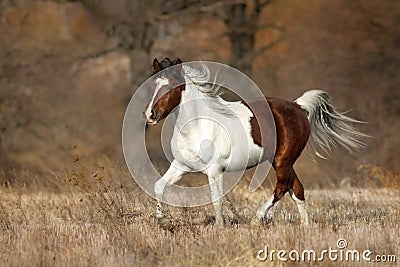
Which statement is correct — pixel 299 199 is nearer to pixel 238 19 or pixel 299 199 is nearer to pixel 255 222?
pixel 255 222

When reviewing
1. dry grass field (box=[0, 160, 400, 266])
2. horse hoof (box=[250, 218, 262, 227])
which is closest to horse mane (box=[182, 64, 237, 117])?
dry grass field (box=[0, 160, 400, 266])

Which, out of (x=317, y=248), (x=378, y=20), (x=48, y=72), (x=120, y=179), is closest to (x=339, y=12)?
(x=378, y=20)

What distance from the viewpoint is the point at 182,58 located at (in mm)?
20469

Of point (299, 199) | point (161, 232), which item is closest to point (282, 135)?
point (299, 199)

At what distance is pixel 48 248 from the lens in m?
7.14

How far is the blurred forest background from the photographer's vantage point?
67.3 ft

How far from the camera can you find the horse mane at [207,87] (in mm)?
8430

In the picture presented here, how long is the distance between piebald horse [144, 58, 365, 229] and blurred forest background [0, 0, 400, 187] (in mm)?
10581

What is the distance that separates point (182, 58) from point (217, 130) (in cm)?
1230

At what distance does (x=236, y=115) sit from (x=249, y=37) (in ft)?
50.7

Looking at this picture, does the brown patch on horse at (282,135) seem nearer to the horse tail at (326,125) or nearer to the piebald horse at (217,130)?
the piebald horse at (217,130)

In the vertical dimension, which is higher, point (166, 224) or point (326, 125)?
point (326, 125)

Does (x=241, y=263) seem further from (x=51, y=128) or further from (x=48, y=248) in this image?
(x=51, y=128)

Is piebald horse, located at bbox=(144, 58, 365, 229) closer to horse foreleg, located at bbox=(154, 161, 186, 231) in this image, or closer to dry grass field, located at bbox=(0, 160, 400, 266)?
horse foreleg, located at bbox=(154, 161, 186, 231)
